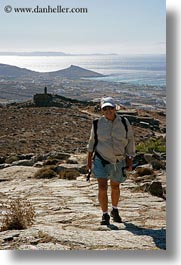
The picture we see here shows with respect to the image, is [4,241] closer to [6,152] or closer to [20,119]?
[6,152]

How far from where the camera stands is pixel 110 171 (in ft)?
14.2

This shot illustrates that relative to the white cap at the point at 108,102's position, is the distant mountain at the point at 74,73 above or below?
above

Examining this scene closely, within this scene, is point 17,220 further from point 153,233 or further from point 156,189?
point 156,189

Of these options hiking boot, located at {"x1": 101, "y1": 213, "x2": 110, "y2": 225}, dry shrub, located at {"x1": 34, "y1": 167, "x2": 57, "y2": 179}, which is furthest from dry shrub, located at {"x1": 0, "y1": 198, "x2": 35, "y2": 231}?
dry shrub, located at {"x1": 34, "y1": 167, "x2": 57, "y2": 179}

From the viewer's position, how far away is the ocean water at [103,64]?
15.3 feet

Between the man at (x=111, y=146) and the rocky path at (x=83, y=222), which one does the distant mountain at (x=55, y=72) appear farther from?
the rocky path at (x=83, y=222)

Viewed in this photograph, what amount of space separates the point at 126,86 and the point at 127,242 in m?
1.37

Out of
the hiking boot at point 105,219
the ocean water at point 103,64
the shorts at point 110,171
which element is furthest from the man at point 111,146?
the ocean water at point 103,64

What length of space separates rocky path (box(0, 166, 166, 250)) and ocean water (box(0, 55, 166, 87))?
1.14m

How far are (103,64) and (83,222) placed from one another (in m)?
1.30

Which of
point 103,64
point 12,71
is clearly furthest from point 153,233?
point 12,71

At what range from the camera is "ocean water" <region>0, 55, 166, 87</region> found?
466 cm

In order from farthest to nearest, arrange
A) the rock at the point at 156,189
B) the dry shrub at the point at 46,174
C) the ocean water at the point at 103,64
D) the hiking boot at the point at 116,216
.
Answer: the dry shrub at the point at 46,174, the rock at the point at 156,189, the ocean water at the point at 103,64, the hiking boot at the point at 116,216

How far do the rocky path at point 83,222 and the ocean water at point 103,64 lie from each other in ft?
3.73
